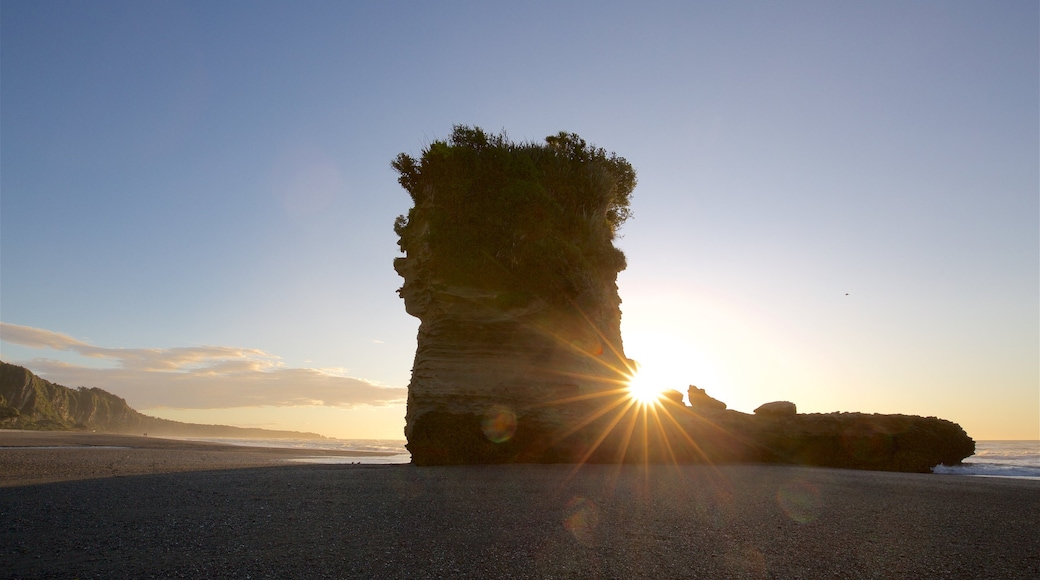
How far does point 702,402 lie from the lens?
23094 millimetres

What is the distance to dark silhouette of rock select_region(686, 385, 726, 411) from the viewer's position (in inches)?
867

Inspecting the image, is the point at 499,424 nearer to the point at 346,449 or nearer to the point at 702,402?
the point at 702,402

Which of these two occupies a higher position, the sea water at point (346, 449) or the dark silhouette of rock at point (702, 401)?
the dark silhouette of rock at point (702, 401)

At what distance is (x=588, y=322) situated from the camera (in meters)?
20.7

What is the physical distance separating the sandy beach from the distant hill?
226 ft

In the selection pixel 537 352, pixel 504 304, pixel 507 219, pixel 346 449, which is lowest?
pixel 346 449

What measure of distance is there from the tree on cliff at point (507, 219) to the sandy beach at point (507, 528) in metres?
8.39

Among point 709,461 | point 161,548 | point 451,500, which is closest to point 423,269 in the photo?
point 451,500

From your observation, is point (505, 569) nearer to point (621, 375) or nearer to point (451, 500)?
point (451, 500)

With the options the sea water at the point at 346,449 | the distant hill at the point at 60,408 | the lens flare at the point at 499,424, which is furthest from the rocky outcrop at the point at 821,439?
the distant hill at the point at 60,408

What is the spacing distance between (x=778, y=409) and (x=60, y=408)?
100281 mm

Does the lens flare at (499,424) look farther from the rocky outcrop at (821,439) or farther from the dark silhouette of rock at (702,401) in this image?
the dark silhouette of rock at (702,401)

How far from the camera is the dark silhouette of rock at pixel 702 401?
867 inches

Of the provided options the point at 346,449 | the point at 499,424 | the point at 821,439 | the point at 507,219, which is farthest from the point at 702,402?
the point at 346,449
